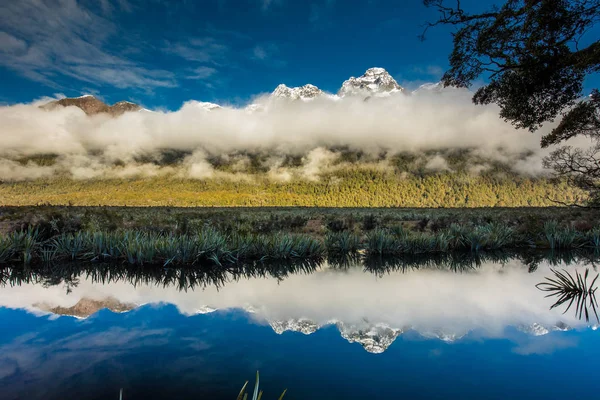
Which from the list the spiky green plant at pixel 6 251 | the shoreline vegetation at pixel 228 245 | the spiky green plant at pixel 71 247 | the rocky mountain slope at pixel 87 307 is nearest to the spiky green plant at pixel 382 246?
the shoreline vegetation at pixel 228 245

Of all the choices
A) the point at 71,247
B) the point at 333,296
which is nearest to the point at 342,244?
the point at 333,296

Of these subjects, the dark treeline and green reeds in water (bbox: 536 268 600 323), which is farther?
the dark treeline

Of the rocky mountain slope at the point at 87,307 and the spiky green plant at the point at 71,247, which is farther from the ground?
the rocky mountain slope at the point at 87,307

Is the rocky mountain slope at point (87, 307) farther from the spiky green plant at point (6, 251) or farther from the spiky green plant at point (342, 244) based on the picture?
the spiky green plant at point (342, 244)

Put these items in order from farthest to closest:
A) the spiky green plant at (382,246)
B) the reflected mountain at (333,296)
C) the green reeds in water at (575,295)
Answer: the spiky green plant at (382,246) → the green reeds in water at (575,295) → the reflected mountain at (333,296)

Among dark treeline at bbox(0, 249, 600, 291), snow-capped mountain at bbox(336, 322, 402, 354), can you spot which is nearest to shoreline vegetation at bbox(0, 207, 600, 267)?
dark treeline at bbox(0, 249, 600, 291)

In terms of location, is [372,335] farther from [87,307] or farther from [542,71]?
[542,71]

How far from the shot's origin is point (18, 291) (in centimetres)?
445

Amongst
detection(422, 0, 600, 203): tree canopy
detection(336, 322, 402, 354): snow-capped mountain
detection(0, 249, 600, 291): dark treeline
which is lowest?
detection(0, 249, 600, 291): dark treeline

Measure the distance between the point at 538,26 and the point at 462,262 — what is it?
10.3m

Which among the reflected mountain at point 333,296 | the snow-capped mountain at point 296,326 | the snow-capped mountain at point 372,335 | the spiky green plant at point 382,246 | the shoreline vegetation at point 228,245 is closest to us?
the snow-capped mountain at point 372,335

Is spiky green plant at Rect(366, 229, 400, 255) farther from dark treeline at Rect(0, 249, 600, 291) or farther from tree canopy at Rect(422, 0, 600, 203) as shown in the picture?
tree canopy at Rect(422, 0, 600, 203)

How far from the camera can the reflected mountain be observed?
3.22 metres

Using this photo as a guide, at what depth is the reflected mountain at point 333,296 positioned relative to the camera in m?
3.22
